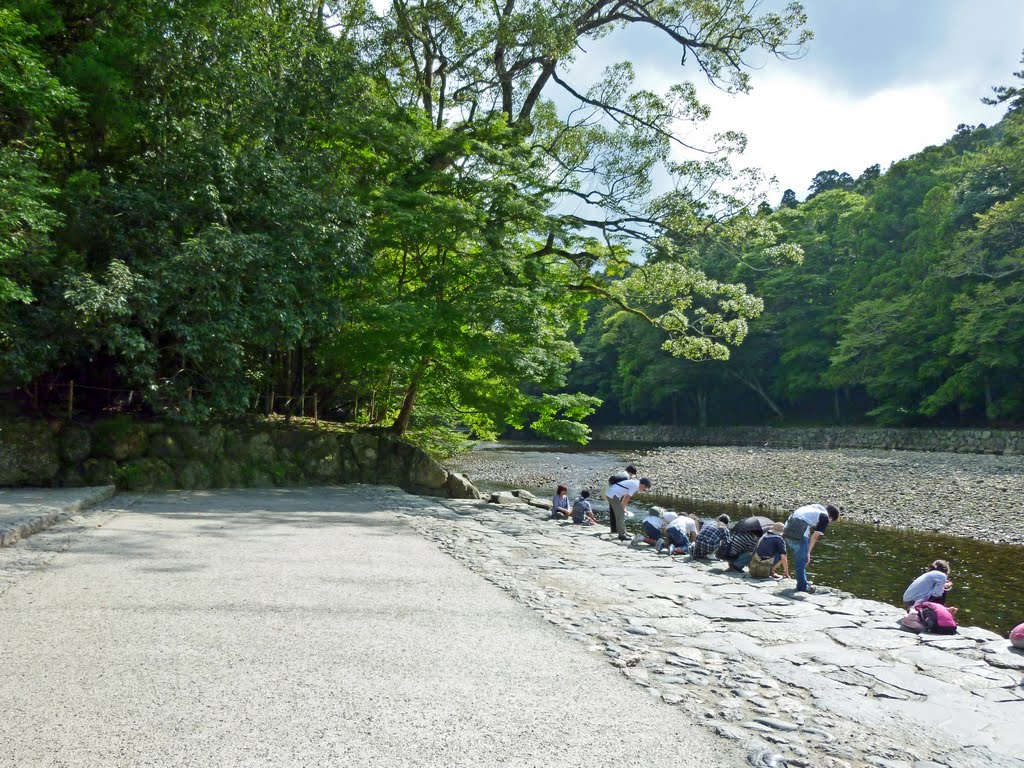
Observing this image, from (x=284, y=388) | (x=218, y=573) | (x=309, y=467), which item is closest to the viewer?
(x=218, y=573)

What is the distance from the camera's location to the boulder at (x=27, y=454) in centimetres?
1182

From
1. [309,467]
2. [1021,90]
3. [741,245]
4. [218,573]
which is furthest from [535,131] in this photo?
[1021,90]

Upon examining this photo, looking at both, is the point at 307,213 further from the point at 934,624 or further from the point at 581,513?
the point at 934,624

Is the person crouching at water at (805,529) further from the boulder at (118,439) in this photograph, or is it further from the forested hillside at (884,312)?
the boulder at (118,439)

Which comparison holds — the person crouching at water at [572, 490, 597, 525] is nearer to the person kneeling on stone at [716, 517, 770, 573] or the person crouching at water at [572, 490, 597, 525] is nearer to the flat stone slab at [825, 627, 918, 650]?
the person kneeling on stone at [716, 517, 770, 573]

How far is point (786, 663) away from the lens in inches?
187

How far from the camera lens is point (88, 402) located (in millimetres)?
14070

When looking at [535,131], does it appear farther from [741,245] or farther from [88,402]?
[88,402]

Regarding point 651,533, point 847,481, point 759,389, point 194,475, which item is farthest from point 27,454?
point 759,389

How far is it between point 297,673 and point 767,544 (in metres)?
6.00

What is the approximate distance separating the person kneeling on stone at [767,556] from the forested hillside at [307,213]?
7.11 metres

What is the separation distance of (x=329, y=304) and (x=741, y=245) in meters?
11.0

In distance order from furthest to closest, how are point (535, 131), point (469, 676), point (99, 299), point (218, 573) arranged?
point (535, 131), point (99, 299), point (218, 573), point (469, 676)

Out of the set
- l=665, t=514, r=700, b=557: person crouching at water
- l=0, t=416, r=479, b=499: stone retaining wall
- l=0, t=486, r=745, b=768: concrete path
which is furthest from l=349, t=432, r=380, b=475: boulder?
l=0, t=486, r=745, b=768: concrete path
